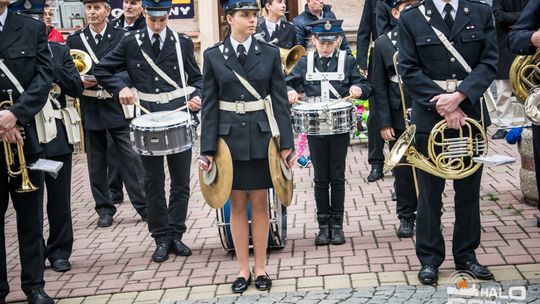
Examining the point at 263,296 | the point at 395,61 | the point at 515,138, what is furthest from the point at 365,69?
the point at 263,296

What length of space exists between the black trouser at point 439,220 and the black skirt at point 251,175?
3.36 feet

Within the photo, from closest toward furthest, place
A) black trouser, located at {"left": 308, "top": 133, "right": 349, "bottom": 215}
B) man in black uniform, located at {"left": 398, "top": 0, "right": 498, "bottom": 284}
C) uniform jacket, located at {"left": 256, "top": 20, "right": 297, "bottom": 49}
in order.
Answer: man in black uniform, located at {"left": 398, "top": 0, "right": 498, "bottom": 284}
black trouser, located at {"left": 308, "top": 133, "right": 349, "bottom": 215}
uniform jacket, located at {"left": 256, "top": 20, "right": 297, "bottom": 49}

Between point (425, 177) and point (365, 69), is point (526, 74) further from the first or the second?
point (365, 69)

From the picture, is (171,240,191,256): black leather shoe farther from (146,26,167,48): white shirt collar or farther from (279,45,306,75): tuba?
(279,45,306,75): tuba

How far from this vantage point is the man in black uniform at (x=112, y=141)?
906 centimetres

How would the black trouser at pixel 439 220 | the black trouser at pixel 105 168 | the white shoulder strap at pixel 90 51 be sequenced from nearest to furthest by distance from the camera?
the black trouser at pixel 439 220, the white shoulder strap at pixel 90 51, the black trouser at pixel 105 168

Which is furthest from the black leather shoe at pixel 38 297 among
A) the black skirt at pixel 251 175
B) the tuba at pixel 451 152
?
the tuba at pixel 451 152

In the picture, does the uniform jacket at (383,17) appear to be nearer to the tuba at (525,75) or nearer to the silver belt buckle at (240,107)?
the tuba at (525,75)

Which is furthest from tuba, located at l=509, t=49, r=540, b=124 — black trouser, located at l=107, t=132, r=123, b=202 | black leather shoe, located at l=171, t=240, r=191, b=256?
black trouser, located at l=107, t=132, r=123, b=202

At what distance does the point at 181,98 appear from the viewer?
746cm

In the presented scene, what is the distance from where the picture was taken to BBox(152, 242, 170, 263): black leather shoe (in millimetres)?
7352

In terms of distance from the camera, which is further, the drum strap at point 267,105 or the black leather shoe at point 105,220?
the black leather shoe at point 105,220

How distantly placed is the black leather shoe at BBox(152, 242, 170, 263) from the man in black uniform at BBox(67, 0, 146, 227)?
1.46 meters

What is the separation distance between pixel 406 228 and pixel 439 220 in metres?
1.25
